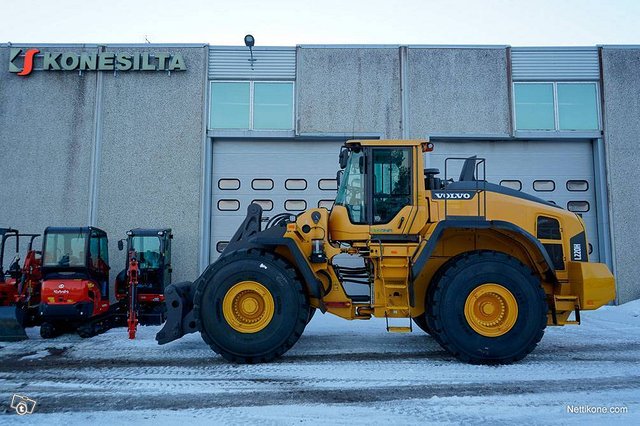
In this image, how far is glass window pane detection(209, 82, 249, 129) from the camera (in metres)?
12.1

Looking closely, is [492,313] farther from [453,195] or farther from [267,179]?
[267,179]

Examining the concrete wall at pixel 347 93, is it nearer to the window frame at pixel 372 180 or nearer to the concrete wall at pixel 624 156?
the concrete wall at pixel 624 156

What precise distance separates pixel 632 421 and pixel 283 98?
1048 cm

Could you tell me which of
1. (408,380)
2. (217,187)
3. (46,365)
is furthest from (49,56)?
(408,380)

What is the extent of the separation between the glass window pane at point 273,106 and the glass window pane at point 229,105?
282 millimetres

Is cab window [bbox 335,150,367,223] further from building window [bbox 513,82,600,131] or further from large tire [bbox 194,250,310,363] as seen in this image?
building window [bbox 513,82,600,131]

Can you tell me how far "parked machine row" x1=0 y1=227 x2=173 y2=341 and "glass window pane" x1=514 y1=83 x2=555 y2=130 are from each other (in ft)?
34.3

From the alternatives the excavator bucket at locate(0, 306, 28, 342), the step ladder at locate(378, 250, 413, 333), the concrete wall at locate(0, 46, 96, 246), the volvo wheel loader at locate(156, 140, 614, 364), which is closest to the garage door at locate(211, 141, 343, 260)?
the concrete wall at locate(0, 46, 96, 246)

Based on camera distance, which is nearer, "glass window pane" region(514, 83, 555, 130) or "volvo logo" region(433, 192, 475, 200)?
"volvo logo" region(433, 192, 475, 200)

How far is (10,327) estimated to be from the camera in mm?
7445

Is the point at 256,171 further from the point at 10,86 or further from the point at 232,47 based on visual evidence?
the point at 10,86

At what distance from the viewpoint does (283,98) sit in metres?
12.2

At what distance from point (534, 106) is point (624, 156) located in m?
2.72

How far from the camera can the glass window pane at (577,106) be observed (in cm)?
1217
